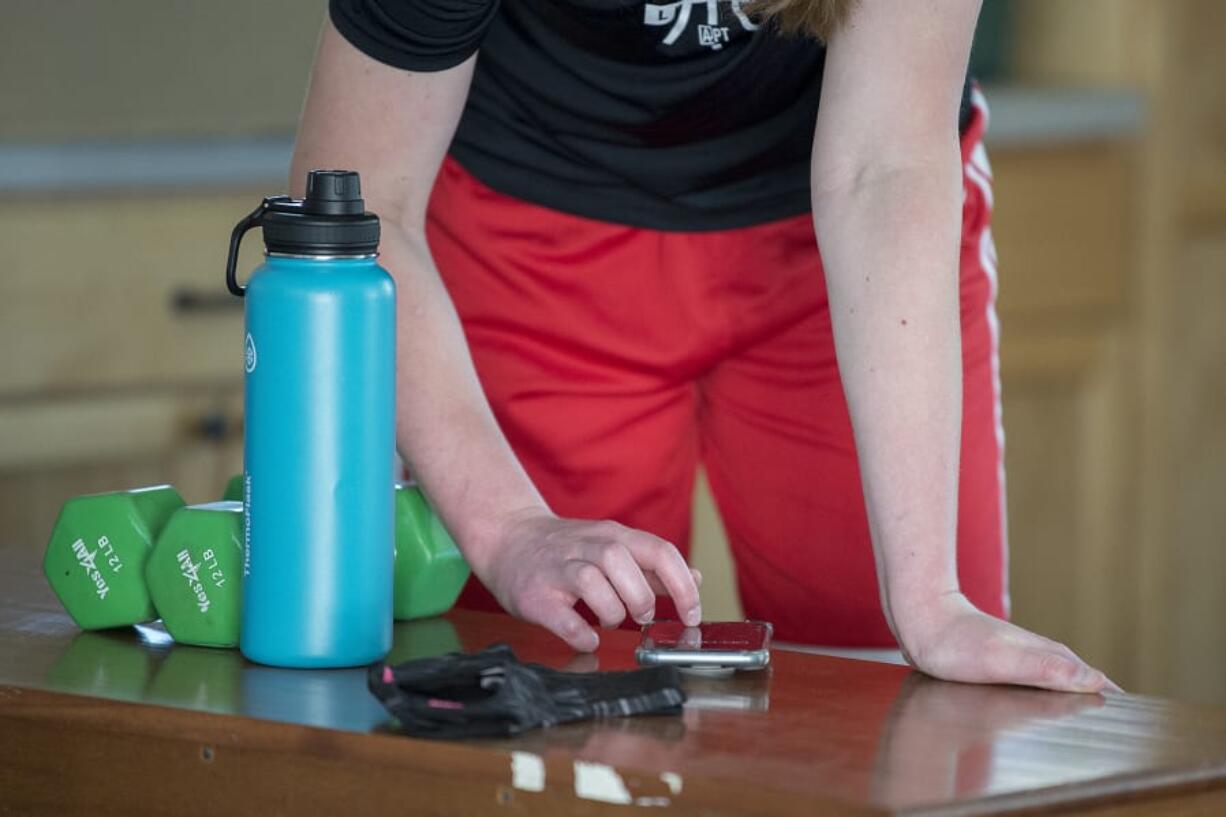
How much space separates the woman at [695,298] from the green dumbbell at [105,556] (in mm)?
167

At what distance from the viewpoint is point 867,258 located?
1147 millimetres

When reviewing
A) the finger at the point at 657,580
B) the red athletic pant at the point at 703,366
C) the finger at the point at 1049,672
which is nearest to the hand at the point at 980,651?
the finger at the point at 1049,672

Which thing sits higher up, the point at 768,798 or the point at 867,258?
the point at 867,258

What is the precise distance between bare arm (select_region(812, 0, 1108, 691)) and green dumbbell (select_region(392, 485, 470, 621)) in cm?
26

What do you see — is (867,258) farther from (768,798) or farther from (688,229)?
(768,798)

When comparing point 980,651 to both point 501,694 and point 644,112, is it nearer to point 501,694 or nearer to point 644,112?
point 501,694

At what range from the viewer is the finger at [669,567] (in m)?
1.05

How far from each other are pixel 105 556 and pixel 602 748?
379mm

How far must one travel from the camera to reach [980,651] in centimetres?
104

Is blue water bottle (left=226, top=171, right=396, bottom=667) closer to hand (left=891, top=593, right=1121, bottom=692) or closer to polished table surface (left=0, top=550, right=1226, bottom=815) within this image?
polished table surface (left=0, top=550, right=1226, bottom=815)

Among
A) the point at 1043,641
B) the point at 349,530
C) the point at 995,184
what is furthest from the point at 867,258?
the point at 995,184

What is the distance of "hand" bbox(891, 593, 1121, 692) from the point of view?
103 centimetres

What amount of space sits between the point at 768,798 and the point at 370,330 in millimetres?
338

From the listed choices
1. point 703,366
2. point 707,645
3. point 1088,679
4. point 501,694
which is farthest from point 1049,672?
point 703,366
